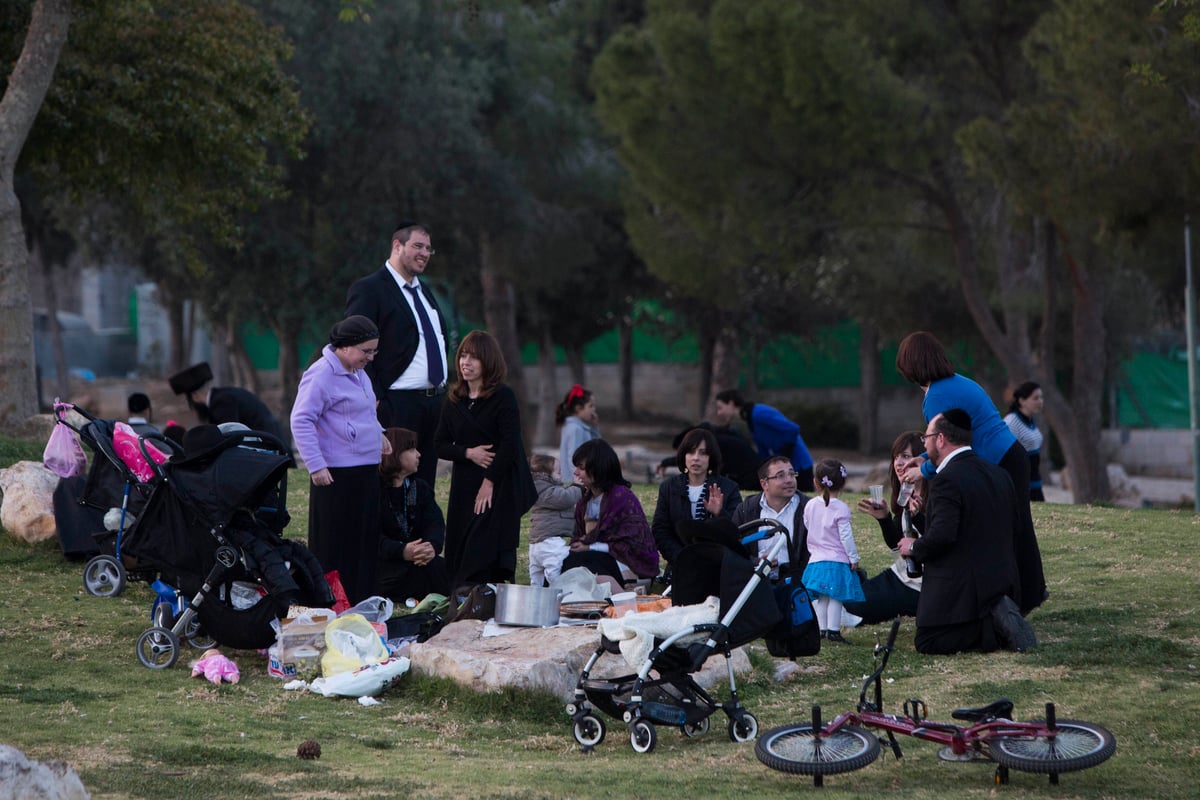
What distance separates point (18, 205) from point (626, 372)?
2593 centimetres

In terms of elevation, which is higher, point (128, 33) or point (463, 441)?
point (128, 33)

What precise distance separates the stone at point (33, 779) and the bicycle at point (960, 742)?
255 centimetres

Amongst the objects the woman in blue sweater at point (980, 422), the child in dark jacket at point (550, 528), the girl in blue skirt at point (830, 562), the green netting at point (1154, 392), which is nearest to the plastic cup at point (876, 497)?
the girl in blue skirt at point (830, 562)

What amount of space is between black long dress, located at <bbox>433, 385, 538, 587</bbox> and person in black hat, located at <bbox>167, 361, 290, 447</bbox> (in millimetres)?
2267

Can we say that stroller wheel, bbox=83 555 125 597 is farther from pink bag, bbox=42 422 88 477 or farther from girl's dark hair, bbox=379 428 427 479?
girl's dark hair, bbox=379 428 427 479

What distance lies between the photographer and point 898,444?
375 inches

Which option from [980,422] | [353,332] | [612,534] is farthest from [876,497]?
[353,332]

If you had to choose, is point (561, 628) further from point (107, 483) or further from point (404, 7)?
point (404, 7)

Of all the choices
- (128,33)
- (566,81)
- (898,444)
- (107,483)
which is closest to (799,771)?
(898,444)

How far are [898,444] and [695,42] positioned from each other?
532 inches

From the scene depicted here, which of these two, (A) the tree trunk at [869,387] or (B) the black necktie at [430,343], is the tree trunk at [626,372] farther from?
(B) the black necktie at [430,343]

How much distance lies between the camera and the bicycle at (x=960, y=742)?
546cm

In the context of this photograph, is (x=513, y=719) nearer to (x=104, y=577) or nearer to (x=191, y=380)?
(x=104, y=577)

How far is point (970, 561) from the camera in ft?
25.9
